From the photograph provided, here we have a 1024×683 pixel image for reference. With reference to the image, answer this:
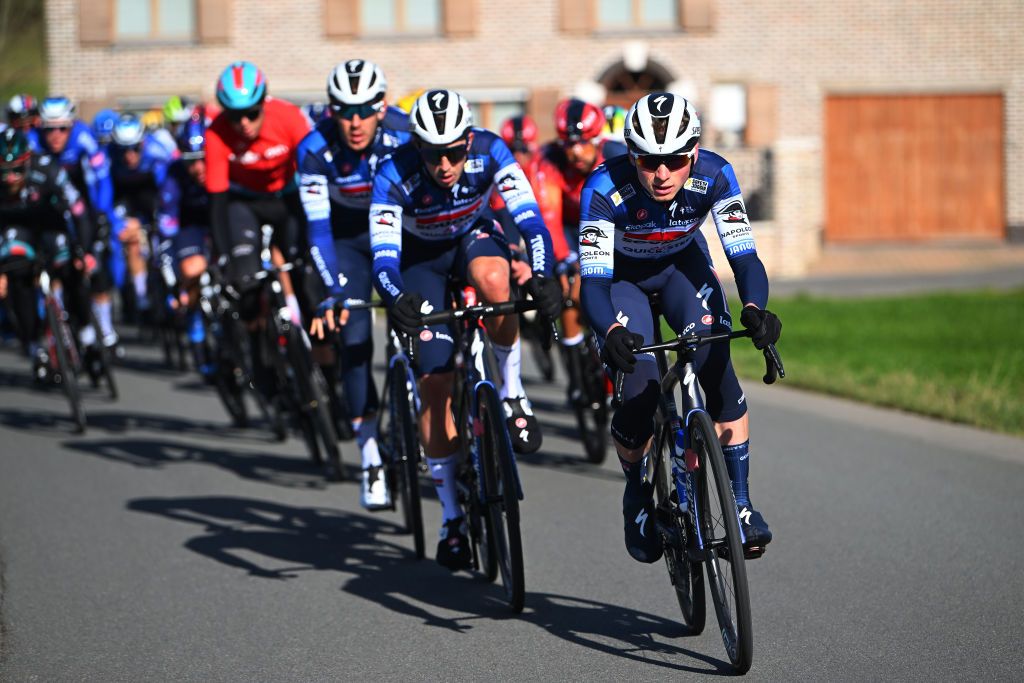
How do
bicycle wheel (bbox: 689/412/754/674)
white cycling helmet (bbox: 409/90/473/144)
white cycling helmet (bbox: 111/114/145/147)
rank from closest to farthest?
bicycle wheel (bbox: 689/412/754/674), white cycling helmet (bbox: 409/90/473/144), white cycling helmet (bbox: 111/114/145/147)

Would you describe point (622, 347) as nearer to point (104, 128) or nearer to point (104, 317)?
point (104, 317)

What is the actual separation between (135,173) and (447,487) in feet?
35.0

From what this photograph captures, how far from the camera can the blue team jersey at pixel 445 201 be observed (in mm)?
7137

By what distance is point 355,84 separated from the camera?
8391mm

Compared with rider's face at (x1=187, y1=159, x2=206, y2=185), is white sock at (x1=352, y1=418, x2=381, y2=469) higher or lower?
lower

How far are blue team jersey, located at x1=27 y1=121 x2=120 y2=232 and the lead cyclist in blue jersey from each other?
753 centimetres

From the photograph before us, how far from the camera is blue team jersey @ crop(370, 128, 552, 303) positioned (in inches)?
281

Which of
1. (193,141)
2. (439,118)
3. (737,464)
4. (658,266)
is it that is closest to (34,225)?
(193,141)

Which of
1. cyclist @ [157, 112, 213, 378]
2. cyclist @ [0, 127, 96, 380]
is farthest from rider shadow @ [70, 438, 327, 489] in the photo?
cyclist @ [0, 127, 96, 380]

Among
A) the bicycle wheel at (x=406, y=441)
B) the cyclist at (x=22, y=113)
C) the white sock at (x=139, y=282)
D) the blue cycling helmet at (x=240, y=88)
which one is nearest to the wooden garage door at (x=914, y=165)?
the white sock at (x=139, y=282)

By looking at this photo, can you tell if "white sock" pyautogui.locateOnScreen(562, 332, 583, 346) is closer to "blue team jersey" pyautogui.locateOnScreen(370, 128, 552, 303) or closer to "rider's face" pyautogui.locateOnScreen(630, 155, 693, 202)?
"blue team jersey" pyautogui.locateOnScreen(370, 128, 552, 303)

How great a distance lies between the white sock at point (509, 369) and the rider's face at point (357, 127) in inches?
69.2

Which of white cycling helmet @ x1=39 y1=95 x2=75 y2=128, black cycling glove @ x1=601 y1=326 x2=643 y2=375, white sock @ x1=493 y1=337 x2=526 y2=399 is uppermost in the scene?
white cycling helmet @ x1=39 y1=95 x2=75 y2=128

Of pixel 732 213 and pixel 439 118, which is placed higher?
pixel 439 118
